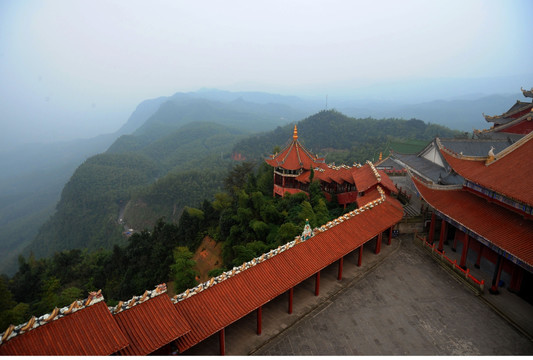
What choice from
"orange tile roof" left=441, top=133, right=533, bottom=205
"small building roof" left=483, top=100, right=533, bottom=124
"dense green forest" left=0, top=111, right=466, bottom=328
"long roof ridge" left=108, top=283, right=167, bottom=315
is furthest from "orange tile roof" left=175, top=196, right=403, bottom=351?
"small building roof" left=483, top=100, right=533, bottom=124

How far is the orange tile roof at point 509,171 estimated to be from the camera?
1362 cm

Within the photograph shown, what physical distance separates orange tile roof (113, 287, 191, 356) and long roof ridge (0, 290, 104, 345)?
905 mm

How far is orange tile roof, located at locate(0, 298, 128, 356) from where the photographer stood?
752 centimetres

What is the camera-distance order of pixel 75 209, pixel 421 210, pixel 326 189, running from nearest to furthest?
pixel 421 210
pixel 326 189
pixel 75 209

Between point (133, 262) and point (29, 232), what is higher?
point (133, 262)

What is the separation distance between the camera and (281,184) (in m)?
29.7

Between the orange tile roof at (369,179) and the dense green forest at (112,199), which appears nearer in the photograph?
the orange tile roof at (369,179)

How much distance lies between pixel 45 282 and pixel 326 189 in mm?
34552

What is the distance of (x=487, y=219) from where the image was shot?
48.2 ft

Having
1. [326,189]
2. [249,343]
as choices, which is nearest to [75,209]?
[326,189]

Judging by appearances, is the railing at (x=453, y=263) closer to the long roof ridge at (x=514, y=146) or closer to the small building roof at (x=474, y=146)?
the long roof ridge at (x=514, y=146)

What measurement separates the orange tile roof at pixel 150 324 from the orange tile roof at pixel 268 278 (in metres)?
0.64

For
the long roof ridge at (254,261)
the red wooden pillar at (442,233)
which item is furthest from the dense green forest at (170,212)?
the red wooden pillar at (442,233)

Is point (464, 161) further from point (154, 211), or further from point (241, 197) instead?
point (154, 211)
